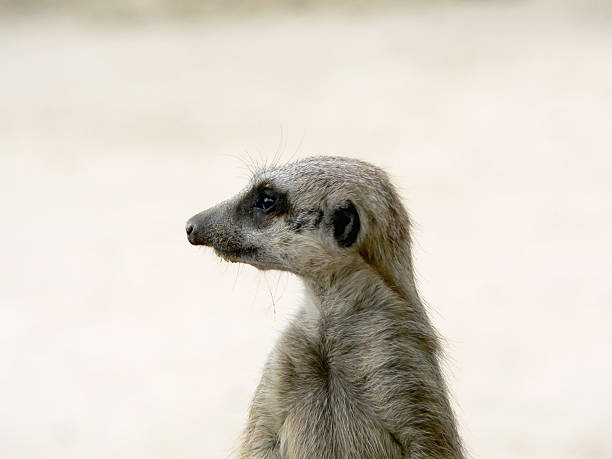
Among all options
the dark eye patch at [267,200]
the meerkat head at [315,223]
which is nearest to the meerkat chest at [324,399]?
the meerkat head at [315,223]

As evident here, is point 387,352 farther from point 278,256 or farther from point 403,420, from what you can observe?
point 278,256

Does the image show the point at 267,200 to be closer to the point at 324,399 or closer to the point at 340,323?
the point at 340,323

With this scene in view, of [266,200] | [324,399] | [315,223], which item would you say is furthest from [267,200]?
[324,399]

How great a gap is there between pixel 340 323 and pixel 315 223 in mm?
255

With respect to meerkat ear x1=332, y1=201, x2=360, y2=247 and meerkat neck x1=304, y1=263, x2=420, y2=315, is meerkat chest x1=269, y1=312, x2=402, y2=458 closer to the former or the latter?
meerkat neck x1=304, y1=263, x2=420, y2=315

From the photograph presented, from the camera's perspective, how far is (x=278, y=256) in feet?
7.41

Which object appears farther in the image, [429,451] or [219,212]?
[219,212]

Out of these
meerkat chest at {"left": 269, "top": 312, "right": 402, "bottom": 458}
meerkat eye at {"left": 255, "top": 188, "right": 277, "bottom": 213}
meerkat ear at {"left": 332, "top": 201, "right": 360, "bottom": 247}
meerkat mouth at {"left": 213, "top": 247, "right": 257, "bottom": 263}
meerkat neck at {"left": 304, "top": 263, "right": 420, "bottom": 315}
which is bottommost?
meerkat chest at {"left": 269, "top": 312, "right": 402, "bottom": 458}

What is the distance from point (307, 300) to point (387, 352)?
26 cm

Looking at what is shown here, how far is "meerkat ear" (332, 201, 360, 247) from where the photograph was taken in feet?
7.25

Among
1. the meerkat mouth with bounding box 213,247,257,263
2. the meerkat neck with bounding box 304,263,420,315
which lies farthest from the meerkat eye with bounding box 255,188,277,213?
the meerkat neck with bounding box 304,263,420,315

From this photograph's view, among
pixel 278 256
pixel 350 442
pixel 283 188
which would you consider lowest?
pixel 350 442

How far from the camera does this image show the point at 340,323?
2225 millimetres

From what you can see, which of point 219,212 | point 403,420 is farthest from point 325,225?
point 403,420
